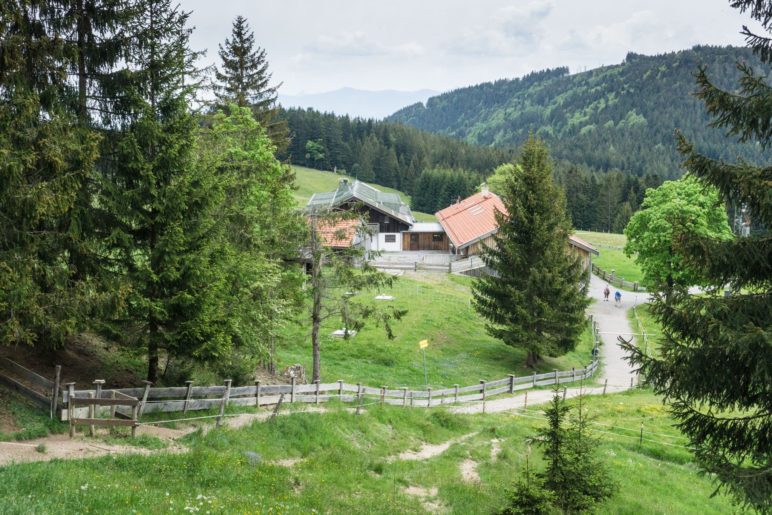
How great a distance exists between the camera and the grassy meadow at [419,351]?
95.3ft

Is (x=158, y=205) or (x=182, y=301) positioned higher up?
(x=158, y=205)

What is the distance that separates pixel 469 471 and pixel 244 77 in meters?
29.0

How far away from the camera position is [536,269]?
32.7m

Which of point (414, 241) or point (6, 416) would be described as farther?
point (414, 241)

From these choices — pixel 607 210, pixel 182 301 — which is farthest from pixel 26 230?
pixel 607 210

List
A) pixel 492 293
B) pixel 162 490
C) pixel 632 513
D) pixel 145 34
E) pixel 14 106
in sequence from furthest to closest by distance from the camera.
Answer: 1. pixel 492 293
2. pixel 145 34
3. pixel 632 513
4. pixel 14 106
5. pixel 162 490

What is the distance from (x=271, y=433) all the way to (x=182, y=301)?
454 centimetres

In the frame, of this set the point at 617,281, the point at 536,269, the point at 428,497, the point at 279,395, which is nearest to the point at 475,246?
the point at 617,281

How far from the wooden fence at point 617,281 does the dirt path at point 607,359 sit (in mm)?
859

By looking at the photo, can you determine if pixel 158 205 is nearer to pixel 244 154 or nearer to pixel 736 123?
pixel 244 154

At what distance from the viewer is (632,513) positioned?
1478 centimetres

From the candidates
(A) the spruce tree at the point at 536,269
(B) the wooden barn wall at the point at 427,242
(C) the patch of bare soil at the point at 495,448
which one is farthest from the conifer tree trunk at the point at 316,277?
(B) the wooden barn wall at the point at 427,242

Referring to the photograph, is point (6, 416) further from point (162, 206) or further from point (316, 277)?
point (316, 277)

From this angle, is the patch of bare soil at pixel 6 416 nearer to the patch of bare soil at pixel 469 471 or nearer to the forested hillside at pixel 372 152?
the patch of bare soil at pixel 469 471
